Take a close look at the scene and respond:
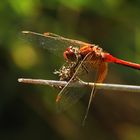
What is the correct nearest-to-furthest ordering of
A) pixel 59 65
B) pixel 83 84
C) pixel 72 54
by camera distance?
1. pixel 83 84
2. pixel 72 54
3. pixel 59 65

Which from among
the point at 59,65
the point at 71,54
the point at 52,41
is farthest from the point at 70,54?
the point at 59,65

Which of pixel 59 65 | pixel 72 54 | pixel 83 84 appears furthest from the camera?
pixel 59 65

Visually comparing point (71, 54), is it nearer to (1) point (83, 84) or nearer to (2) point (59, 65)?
(1) point (83, 84)

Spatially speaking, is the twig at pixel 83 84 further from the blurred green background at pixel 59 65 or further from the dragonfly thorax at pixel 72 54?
the blurred green background at pixel 59 65

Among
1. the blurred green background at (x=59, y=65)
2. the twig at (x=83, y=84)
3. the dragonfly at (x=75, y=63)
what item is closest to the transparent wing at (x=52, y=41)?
the dragonfly at (x=75, y=63)

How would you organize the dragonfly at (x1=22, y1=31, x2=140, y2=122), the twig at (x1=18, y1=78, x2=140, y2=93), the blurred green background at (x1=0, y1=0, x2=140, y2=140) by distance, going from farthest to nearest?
1. the blurred green background at (x1=0, y1=0, x2=140, y2=140)
2. the dragonfly at (x1=22, y1=31, x2=140, y2=122)
3. the twig at (x1=18, y1=78, x2=140, y2=93)

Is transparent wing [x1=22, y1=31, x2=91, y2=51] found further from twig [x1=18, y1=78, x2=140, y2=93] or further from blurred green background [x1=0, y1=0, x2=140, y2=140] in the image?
blurred green background [x1=0, y1=0, x2=140, y2=140]

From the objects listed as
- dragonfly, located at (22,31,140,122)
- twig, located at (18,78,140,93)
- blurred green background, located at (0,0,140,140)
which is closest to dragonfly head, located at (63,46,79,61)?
dragonfly, located at (22,31,140,122)
